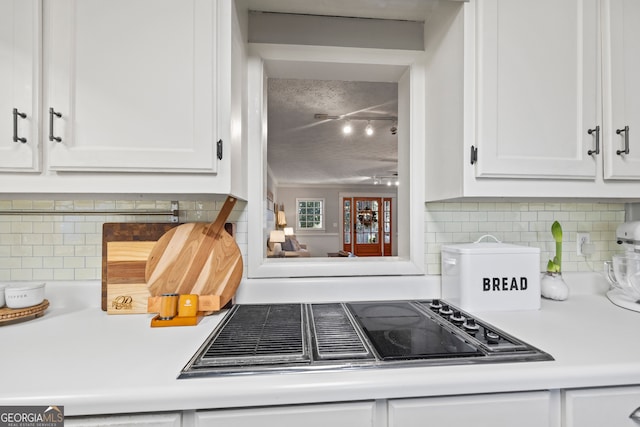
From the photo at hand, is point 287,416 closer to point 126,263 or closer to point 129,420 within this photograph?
point 129,420

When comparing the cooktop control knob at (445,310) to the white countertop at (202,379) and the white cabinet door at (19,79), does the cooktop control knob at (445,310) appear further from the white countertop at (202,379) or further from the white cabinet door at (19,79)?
the white cabinet door at (19,79)

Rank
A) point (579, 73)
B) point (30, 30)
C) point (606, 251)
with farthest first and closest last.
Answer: point (606, 251) → point (579, 73) → point (30, 30)

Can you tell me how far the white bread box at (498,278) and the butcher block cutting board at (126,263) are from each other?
115cm

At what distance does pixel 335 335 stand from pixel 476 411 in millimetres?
383

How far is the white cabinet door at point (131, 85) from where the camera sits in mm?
866

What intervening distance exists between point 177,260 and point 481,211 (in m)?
1.30

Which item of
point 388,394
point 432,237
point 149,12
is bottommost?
point 388,394

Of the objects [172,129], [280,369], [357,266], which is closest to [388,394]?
[280,369]

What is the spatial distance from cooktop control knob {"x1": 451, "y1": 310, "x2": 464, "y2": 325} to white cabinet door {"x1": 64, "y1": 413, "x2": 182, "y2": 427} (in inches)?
32.5

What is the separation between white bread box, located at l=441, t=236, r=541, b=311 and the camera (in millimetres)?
1103

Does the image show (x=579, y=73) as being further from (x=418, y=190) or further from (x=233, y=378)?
(x=233, y=378)

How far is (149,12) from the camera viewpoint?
88 centimetres

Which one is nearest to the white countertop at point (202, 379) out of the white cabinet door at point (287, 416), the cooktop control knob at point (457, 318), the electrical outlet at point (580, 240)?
the white cabinet door at point (287, 416)

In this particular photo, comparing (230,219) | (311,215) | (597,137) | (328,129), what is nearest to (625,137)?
(597,137)
